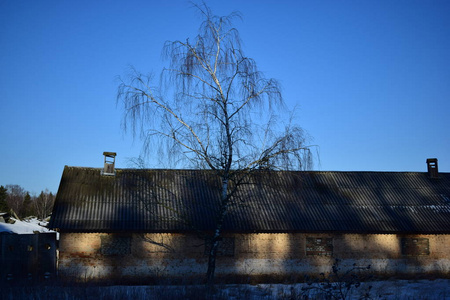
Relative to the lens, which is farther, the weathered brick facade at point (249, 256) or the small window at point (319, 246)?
the small window at point (319, 246)

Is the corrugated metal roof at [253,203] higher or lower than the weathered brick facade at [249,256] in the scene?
higher

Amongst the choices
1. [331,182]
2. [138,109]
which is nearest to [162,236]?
[138,109]

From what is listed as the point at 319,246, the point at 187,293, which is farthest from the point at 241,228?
the point at 187,293

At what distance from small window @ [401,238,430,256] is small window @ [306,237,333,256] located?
11.4ft

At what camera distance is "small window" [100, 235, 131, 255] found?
54.1ft

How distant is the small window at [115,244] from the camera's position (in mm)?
16502

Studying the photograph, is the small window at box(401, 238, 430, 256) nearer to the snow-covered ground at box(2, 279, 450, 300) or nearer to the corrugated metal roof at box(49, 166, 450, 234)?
the corrugated metal roof at box(49, 166, 450, 234)

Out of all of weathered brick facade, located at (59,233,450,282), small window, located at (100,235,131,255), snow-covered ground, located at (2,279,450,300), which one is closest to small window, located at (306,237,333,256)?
weathered brick facade, located at (59,233,450,282)

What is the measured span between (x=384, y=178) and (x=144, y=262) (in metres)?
13.5

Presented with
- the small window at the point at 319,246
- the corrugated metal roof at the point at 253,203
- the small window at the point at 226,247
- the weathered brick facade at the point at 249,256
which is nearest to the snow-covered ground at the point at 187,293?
the weathered brick facade at the point at 249,256

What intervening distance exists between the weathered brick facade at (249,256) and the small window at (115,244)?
4 cm

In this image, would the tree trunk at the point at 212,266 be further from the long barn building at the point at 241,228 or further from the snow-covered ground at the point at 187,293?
the long barn building at the point at 241,228

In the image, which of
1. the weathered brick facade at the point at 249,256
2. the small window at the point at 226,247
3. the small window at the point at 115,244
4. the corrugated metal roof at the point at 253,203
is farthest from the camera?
the small window at the point at 226,247

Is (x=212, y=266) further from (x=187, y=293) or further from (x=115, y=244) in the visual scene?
(x=115, y=244)
